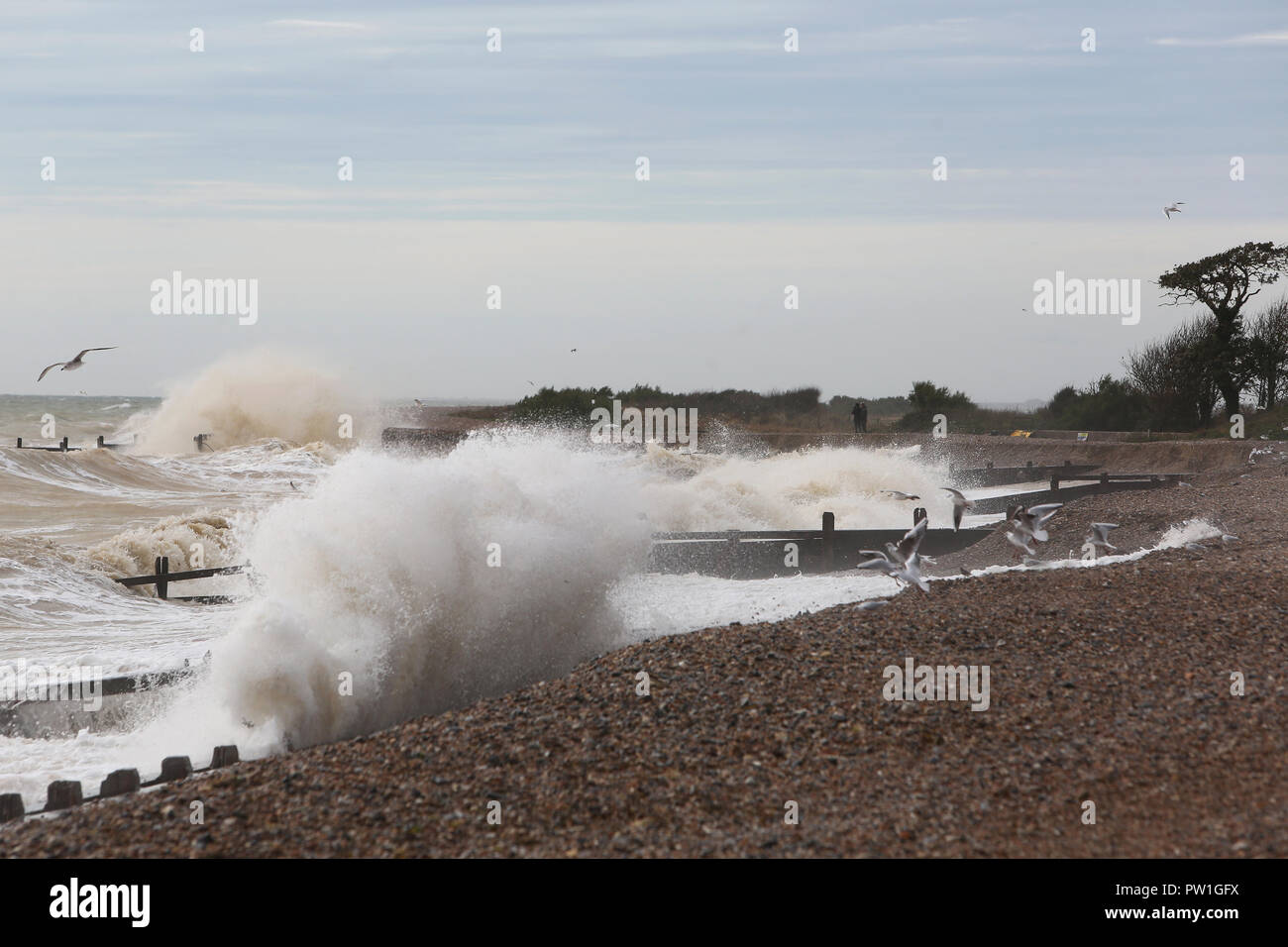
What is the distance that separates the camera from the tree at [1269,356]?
124 ft

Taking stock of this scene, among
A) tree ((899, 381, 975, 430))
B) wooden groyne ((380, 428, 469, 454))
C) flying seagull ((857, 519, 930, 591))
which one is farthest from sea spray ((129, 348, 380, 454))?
flying seagull ((857, 519, 930, 591))

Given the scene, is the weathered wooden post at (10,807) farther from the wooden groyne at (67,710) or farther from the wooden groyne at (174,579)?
the wooden groyne at (174,579)

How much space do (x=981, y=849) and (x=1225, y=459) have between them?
2894cm

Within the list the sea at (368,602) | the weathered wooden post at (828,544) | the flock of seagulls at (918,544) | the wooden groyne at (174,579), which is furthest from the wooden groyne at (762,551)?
the wooden groyne at (174,579)

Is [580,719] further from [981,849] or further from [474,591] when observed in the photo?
[474,591]

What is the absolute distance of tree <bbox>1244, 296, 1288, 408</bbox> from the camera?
1491 inches

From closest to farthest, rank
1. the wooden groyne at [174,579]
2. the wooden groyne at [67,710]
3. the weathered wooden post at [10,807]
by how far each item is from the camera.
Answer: the weathered wooden post at [10,807]
the wooden groyne at [67,710]
the wooden groyne at [174,579]

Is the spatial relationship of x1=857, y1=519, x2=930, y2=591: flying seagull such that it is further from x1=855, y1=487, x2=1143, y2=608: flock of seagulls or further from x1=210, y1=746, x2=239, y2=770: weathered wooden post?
x1=210, y1=746, x2=239, y2=770: weathered wooden post

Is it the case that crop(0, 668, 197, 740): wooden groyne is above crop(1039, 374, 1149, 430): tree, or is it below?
below

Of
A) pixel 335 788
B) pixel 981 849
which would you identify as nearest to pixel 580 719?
pixel 335 788

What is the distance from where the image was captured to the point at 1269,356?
124 feet

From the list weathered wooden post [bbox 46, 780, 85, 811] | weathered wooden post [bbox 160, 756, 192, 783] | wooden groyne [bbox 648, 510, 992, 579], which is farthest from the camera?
wooden groyne [bbox 648, 510, 992, 579]

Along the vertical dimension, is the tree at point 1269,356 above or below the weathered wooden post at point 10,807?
above
